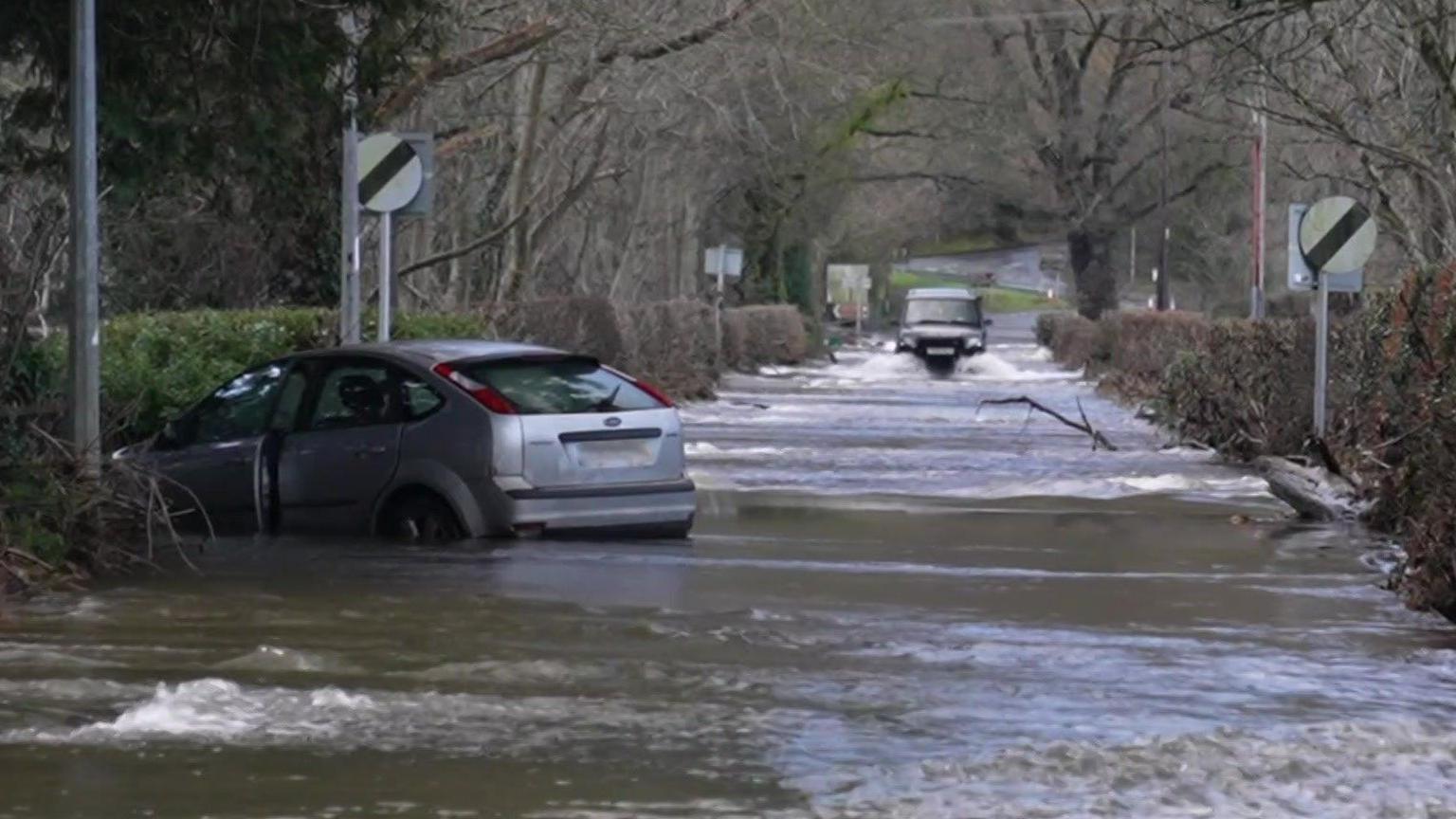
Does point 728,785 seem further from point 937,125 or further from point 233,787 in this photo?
point 937,125

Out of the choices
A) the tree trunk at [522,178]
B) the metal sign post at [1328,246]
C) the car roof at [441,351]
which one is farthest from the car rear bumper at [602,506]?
the tree trunk at [522,178]

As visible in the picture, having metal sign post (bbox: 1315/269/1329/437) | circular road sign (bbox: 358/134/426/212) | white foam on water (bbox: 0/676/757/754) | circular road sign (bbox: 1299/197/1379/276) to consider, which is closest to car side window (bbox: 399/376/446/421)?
circular road sign (bbox: 358/134/426/212)

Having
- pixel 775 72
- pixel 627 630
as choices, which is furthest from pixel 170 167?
pixel 775 72

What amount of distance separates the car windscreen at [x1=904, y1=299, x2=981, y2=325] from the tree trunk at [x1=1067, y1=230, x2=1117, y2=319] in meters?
7.40

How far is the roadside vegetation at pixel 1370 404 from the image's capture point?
40.4 ft

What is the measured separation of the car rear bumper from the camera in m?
14.5

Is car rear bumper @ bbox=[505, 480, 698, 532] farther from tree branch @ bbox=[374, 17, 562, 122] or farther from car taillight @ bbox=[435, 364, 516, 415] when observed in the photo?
tree branch @ bbox=[374, 17, 562, 122]

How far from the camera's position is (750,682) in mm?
9977

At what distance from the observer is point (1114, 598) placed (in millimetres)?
13047

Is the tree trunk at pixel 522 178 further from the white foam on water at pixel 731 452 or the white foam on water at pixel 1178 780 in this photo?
the white foam on water at pixel 1178 780

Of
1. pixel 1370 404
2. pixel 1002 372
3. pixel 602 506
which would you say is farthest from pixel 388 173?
pixel 1002 372

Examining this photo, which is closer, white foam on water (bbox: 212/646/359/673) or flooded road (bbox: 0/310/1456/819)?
flooded road (bbox: 0/310/1456/819)

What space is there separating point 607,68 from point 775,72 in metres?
3.00

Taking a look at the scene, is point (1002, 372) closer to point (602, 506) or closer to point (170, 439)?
point (170, 439)
